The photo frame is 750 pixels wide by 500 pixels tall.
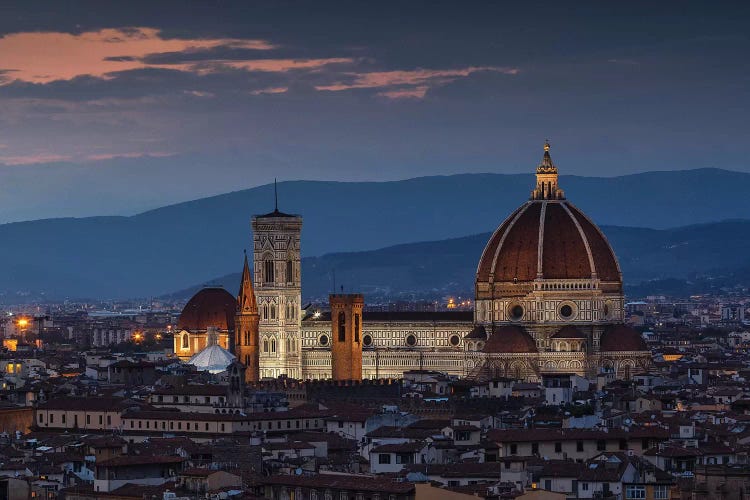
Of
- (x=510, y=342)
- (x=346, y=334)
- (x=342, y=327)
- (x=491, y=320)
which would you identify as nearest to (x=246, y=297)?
(x=342, y=327)

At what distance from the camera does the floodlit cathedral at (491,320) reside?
133125 millimetres

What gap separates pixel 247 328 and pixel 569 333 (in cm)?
1554

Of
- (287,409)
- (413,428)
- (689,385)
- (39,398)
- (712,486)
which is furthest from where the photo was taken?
(689,385)

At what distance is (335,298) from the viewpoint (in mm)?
138375

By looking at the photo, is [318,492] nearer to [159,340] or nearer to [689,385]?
[689,385]

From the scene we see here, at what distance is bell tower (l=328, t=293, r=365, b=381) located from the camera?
13788 cm

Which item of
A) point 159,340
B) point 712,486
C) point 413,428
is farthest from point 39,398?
point 159,340

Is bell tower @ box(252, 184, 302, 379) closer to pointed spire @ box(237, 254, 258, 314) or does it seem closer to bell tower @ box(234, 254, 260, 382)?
pointed spire @ box(237, 254, 258, 314)

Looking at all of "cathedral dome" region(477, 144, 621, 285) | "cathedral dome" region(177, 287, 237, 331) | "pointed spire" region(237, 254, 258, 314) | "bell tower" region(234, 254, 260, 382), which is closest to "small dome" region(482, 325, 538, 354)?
"cathedral dome" region(477, 144, 621, 285)

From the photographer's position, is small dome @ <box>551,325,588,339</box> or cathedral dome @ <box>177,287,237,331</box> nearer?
small dome @ <box>551,325,588,339</box>

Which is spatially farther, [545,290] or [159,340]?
[159,340]

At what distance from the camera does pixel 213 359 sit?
132625 mm

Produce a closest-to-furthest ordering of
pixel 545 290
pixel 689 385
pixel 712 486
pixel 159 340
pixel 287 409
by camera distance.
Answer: pixel 712 486 → pixel 287 409 → pixel 689 385 → pixel 545 290 → pixel 159 340

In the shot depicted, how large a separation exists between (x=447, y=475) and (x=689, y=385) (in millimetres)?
50352
